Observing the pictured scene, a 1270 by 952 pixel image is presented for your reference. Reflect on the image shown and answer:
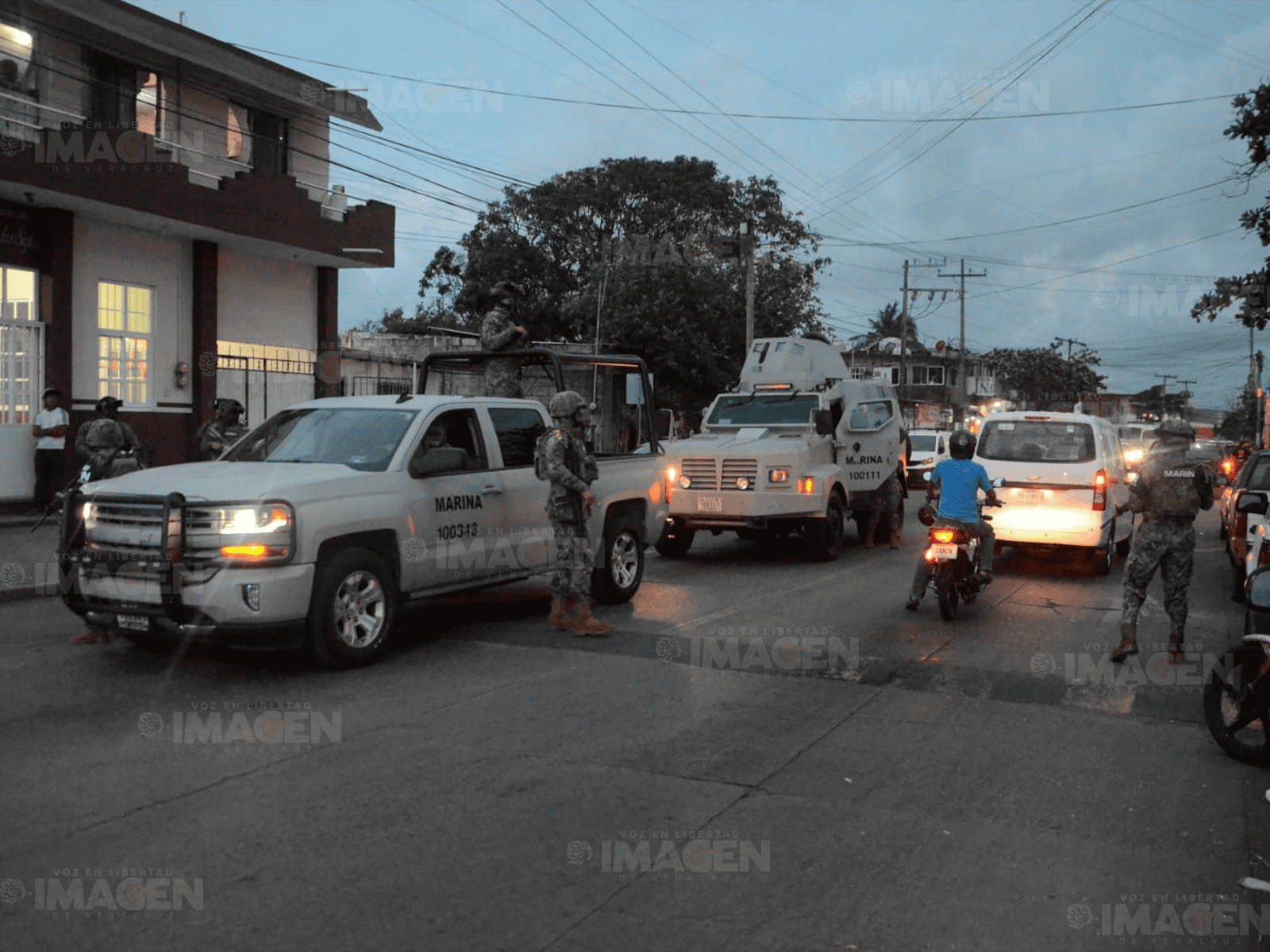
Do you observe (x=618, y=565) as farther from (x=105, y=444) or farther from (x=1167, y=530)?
→ (x=105, y=444)

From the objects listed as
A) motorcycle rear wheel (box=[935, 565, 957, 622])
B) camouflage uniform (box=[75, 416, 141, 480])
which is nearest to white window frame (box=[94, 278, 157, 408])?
camouflage uniform (box=[75, 416, 141, 480])

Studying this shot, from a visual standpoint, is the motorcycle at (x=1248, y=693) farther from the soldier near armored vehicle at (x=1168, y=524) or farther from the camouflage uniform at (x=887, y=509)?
the camouflage uniform at (x=887, y=509)

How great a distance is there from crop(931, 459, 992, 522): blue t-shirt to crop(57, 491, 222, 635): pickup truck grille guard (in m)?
6.44

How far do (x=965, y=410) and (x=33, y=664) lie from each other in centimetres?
5781

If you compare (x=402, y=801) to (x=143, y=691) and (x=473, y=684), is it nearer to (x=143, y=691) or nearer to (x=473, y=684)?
(x=473, y=684)

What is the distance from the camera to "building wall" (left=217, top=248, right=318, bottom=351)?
2202 cm

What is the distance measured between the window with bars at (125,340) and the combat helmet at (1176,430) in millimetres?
15911

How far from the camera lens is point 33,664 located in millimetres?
8133

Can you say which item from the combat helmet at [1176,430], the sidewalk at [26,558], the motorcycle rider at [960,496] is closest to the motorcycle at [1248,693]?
the combat helmet at [1176,430]

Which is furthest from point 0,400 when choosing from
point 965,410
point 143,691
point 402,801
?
point 965,410

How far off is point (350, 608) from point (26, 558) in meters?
6.97

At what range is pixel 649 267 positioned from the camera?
1460 inches

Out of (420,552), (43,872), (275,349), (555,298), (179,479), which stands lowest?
(43,872)

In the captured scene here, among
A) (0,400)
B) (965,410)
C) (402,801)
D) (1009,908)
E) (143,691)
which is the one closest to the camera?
(1009,908)
